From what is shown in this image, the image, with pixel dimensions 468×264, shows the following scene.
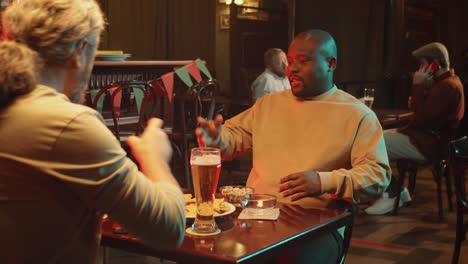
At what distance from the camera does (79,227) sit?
1.12 metres

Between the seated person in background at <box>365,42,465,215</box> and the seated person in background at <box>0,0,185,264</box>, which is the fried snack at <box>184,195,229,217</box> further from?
the seated person in background at <box>365,42,465,215</box>

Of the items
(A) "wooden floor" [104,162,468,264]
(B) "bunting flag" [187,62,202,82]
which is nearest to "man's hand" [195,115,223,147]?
(A) "wooden floor" [104,162,468,264]

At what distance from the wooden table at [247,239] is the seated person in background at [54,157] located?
28 cm

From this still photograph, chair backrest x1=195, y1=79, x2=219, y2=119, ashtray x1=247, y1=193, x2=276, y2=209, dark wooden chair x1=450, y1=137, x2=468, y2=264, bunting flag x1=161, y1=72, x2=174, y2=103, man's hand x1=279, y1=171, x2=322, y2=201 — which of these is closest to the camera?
ashtray x1=247, y1=193, x2=276, y2=209

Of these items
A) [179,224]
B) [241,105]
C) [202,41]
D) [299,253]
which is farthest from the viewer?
[202,41]

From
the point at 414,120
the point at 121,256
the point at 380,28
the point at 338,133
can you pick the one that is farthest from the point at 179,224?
the point at 380,28

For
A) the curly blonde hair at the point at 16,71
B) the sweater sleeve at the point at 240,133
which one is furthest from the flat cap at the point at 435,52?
the curly blonde hair at the point at 16,71

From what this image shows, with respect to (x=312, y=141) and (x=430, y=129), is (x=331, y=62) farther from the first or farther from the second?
(x=430, y=129)

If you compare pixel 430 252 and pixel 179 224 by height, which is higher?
pixel 179 224

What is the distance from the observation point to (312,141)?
215 centimetres

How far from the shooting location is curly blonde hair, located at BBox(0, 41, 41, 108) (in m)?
1.06

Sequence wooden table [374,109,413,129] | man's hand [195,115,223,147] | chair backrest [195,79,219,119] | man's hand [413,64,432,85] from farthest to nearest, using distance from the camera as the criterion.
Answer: man's hand [413,64,432,85]
wooden table [374,109,413,129]
chair backrest [195,79,219,119]
man's hand [195,115,223,147]

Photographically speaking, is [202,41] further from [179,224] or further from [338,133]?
[179,224]

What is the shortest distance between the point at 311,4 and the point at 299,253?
7.70m
